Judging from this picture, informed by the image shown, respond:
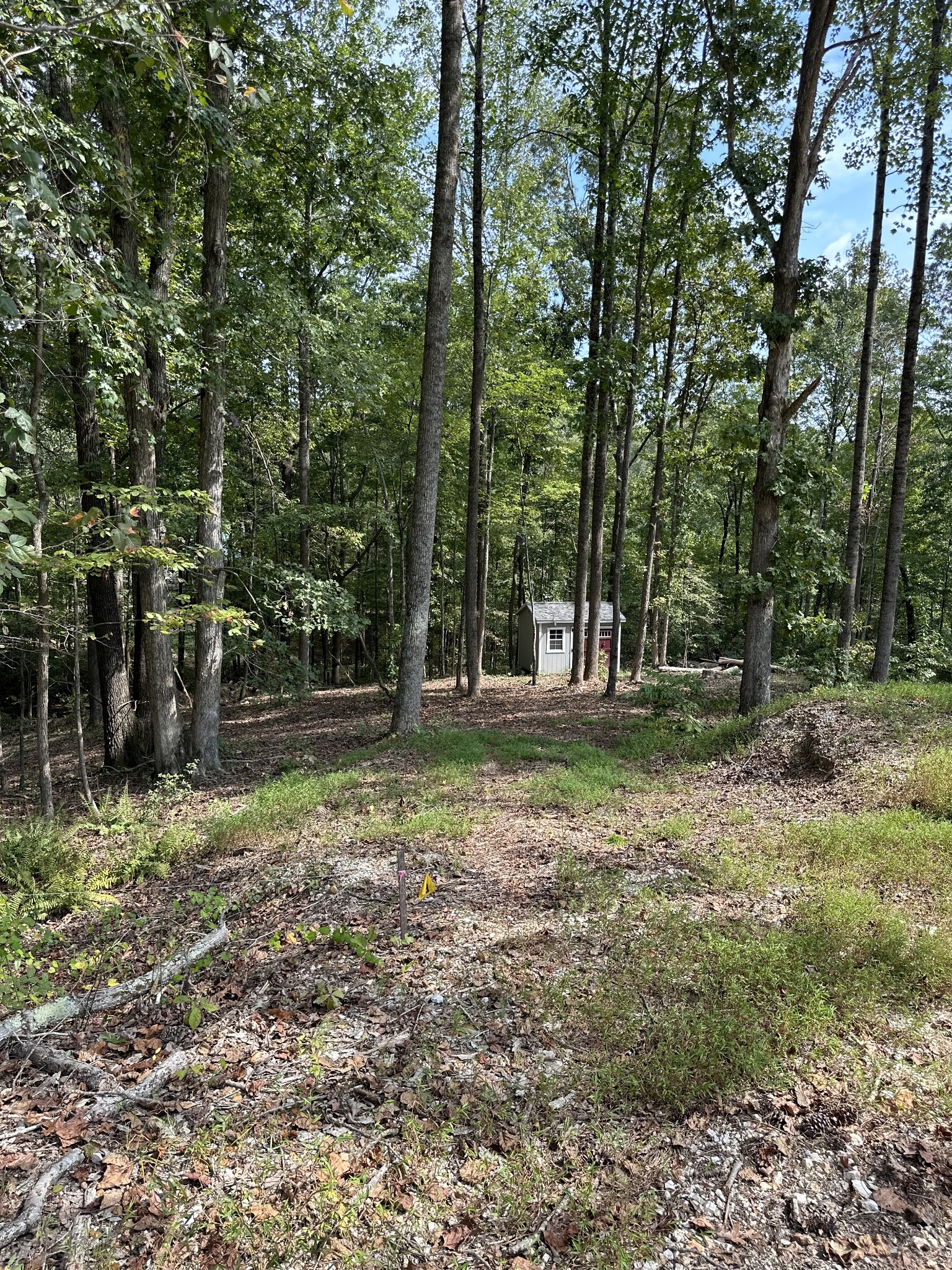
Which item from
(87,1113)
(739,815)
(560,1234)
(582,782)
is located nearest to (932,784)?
(739,815)

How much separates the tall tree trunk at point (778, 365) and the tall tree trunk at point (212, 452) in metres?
6.94

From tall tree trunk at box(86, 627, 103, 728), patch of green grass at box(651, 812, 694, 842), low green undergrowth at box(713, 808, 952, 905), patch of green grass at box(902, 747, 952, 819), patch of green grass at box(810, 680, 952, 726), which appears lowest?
tall tree trunk at box(86, 627, 103, 728)

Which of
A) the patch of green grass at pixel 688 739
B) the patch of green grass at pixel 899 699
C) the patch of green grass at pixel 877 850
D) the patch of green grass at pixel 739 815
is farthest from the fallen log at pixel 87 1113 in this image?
the patch of green grass at pixel 899 699

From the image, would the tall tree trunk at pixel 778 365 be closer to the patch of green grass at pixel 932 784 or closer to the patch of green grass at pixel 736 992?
the patch of green grass at pixel 932 784

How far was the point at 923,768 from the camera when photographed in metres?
5.60

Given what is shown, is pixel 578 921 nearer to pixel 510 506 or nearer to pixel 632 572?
pixel 510 506

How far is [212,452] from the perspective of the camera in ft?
24.6

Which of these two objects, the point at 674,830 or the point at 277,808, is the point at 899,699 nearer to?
the point at 674,830

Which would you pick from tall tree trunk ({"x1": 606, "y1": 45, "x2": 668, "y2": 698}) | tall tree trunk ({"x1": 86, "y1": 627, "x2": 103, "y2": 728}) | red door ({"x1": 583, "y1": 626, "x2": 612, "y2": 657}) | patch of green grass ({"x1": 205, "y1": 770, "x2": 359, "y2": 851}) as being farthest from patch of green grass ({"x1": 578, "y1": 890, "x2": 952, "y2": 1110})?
red door ({"x1": 583, "y1": 626, "x2": 612, "y2": 657})

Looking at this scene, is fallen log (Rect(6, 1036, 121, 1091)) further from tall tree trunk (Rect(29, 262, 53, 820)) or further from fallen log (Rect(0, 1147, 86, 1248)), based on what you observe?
tall tree trunk (Rect(29, 262, 53, 820))

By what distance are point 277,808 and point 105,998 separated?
2720 mm

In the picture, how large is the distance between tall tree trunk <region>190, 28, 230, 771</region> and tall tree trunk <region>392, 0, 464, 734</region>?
8.18 feet

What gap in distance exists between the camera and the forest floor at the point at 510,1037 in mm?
2090

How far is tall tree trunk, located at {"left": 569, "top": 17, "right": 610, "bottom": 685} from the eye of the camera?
394 inches
